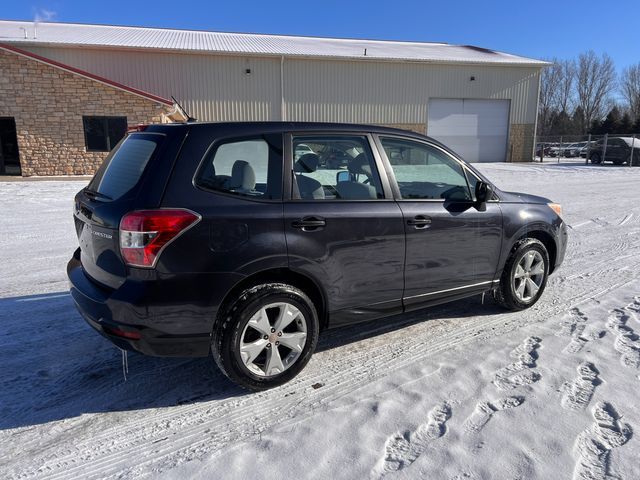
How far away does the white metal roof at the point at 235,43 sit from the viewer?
24578 mm

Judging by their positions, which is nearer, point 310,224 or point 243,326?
point 243,326

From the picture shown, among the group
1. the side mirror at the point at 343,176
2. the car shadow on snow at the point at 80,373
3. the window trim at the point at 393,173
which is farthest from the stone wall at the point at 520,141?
the side mirror at the point at 343,176

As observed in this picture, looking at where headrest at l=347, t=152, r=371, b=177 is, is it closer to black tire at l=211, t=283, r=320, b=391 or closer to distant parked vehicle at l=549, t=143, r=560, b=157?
black tire at l=211, t=283, r=320, b=391

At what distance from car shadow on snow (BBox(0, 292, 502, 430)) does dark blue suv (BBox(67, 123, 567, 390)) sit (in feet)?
1.46

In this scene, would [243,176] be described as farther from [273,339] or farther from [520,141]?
[520,141]

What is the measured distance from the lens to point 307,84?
26.8 metres

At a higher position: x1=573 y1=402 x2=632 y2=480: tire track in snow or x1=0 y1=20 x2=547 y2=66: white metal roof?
x1=0 y1=20 x2=547 y2=66: white metal roof

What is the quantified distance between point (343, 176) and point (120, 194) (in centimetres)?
163

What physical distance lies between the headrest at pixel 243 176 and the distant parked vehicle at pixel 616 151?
96.7 ft

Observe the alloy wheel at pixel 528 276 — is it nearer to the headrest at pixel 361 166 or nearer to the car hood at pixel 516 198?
the car hood at pixel 516 198

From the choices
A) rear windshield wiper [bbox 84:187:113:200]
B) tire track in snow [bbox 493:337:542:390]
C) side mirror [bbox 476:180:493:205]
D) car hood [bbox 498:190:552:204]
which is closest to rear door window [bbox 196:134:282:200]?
rear windshield wiper [bbox 84:187:113:200]

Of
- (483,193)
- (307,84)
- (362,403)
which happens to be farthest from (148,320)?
(307,84)

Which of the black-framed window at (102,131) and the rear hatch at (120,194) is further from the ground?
the black-framed window at (102,131)

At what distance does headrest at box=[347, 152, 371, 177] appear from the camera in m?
3.80
